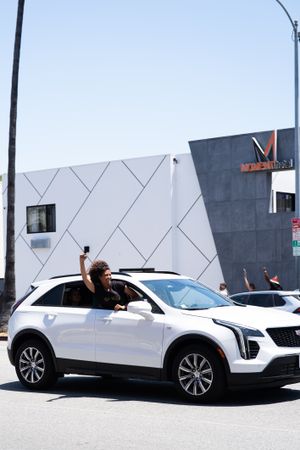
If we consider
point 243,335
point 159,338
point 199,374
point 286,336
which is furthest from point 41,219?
point 243,335

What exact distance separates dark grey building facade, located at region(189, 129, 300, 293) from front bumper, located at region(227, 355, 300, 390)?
21.5m

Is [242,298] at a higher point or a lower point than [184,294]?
lower

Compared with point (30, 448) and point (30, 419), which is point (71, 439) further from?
point (30, 419)

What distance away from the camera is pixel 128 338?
11211 millimetres

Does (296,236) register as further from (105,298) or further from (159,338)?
(159,338)

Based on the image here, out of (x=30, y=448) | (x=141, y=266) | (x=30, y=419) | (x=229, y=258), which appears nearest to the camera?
(x=30, y=448)

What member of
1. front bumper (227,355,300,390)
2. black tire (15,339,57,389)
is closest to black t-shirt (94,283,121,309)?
black tire (15,339,57,389)

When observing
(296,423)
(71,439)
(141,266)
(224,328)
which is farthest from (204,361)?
(141,266)

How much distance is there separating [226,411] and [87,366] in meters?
2.39

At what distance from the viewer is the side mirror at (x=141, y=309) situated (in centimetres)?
A: 1097

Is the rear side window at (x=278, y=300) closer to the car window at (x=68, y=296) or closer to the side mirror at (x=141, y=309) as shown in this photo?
the car window at (x=68, y=296)

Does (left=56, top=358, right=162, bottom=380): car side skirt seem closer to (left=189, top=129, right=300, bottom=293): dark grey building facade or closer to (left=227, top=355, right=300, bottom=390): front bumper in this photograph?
(left=227, top=355, right=300, bottom=390): front bumper

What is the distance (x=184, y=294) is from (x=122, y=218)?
2535cm

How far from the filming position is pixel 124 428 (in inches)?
354
